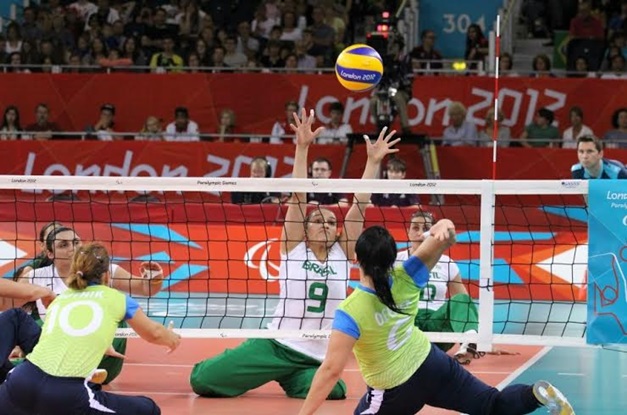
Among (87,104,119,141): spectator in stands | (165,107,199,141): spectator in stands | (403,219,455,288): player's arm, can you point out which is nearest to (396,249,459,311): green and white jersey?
(403,219,455,288): player's arm

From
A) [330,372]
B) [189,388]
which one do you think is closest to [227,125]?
[189,388]

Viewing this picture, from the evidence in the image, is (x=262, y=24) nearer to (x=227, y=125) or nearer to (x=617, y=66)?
(x=227, y=125)

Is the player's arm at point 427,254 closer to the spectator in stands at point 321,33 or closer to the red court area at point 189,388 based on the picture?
the red court area at point 189,388

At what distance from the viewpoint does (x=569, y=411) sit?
7.28 meters

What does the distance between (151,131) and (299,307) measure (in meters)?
10.3

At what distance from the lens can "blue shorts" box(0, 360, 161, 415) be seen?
6.86 meters

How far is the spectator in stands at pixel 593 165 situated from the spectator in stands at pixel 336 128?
6770 millimetres

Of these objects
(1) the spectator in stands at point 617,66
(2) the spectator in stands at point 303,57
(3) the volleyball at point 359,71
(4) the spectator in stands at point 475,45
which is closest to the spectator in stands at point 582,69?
(1) the spectator in stands at point 617,66

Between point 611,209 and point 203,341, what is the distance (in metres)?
4.39

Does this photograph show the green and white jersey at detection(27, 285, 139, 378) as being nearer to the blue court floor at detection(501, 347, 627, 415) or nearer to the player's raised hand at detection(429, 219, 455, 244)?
the player's raised hand at detection(429, 219, 455, 244)

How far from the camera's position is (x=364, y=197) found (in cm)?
938

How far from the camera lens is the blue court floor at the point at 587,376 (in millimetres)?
8938

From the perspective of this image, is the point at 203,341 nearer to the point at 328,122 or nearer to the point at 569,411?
the point at 569,411

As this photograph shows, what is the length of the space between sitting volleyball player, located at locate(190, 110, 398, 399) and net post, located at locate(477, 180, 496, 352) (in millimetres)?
826
